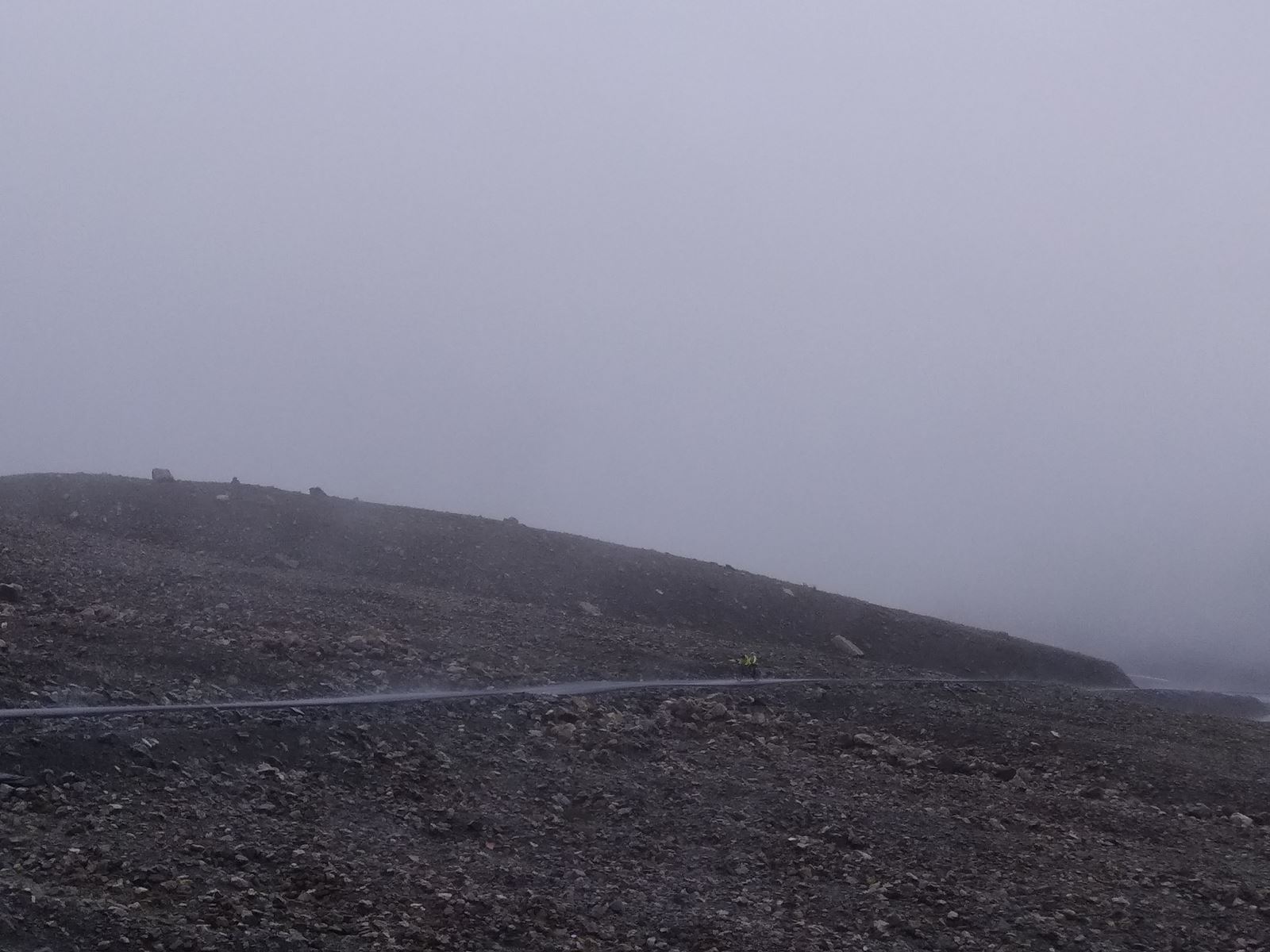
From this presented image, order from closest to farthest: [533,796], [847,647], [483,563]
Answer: [533,796] < [483,563] < [847,647]

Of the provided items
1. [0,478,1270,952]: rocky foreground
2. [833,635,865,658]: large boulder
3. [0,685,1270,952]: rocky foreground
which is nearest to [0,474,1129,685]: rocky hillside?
[833,635,865,658]: large boulder

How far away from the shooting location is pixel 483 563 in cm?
3384

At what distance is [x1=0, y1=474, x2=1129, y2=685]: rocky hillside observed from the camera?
30.7 metres

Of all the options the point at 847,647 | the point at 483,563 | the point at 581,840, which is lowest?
the point at 581,840

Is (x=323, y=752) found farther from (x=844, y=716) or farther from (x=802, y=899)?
(x=844, y=716)

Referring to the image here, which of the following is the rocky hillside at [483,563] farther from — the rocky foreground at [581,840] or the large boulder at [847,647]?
the rocky foreground at [581,840]

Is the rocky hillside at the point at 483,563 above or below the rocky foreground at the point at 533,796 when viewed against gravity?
above

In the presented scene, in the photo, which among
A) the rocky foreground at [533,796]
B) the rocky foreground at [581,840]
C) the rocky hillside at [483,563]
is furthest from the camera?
the rocky hillside at [483,563]

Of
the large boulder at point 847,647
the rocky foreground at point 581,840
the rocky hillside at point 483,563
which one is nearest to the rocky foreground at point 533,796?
the rocky foreground at point 581,840

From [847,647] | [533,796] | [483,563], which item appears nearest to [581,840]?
[533,796]

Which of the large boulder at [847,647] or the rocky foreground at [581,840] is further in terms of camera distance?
the large boulder at [847,647]

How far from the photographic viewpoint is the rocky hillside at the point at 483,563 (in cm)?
3072

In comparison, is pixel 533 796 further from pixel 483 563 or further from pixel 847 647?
pixel 847 647

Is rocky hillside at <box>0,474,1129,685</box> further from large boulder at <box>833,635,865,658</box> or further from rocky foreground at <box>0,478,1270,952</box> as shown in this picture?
rocky foreground at <box>0,478,1270,952</box>
